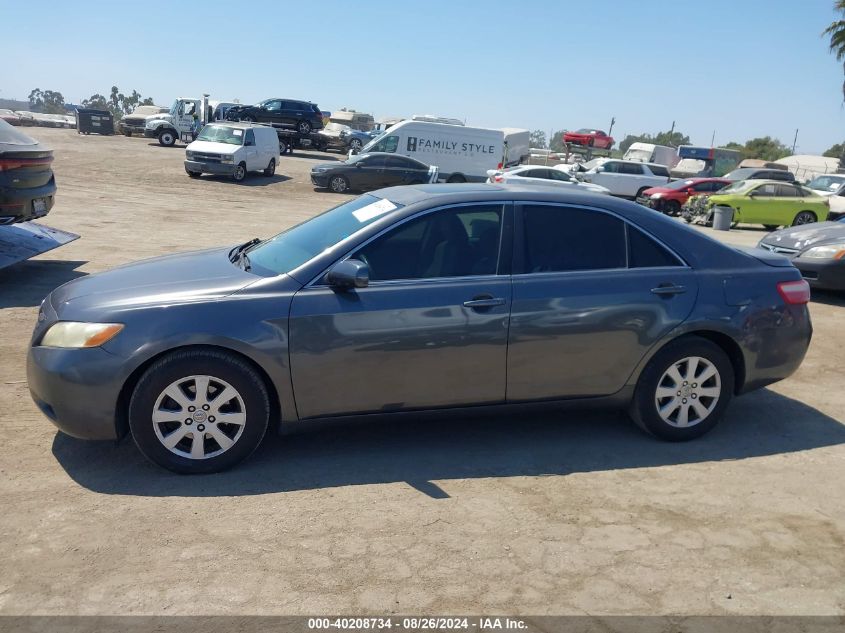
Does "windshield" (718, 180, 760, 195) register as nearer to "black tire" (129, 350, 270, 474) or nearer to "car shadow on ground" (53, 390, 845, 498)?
"car shadow on ground" (53, 390, 845, 498)

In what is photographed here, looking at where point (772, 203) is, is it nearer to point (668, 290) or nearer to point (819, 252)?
point (819, 252)

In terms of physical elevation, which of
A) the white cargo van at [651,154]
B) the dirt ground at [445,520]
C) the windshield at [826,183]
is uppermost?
the white cargo van at [651,154]

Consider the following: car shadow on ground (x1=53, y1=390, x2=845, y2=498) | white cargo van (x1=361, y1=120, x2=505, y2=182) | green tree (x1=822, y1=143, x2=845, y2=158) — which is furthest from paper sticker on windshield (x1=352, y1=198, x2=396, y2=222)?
green tree (x1=822, y1=143, x2=845, y2=158)

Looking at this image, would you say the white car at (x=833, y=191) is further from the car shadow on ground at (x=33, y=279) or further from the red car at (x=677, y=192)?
the car shadow on ground at (x=33, y=279)

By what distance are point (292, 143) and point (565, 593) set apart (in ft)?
123

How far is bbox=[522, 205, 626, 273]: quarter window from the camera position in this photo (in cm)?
464

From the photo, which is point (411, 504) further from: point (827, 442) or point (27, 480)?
point (827, 442)

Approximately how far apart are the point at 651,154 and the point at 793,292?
42.0 m

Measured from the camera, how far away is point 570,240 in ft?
15.5

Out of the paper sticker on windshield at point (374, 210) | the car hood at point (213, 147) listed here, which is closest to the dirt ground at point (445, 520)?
the paper sticker on windshield at point (374, 210)

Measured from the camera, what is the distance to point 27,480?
13.3 feet

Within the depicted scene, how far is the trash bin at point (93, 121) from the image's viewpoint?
141ft

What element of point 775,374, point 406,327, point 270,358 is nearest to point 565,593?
point 406,327

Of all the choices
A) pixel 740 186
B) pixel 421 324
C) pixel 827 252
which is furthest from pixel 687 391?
pixel 740 186
